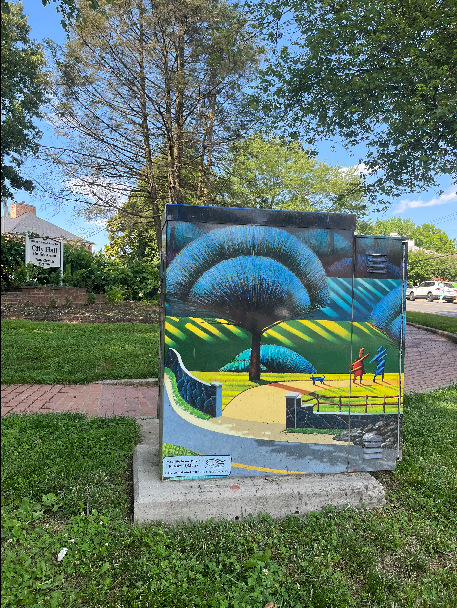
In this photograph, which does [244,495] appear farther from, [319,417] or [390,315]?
[390,315]

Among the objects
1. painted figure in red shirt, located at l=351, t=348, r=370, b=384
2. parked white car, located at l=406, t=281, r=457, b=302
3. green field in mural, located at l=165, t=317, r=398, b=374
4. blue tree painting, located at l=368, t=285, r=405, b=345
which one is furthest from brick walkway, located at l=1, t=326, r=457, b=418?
parked white car, located at l=406, t=281, r=457, b=302

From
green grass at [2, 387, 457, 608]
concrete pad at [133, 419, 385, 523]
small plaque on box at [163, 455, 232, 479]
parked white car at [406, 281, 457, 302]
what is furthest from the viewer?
parked white car at [406, 281, 457, 302]

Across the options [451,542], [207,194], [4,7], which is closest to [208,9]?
[207,194]

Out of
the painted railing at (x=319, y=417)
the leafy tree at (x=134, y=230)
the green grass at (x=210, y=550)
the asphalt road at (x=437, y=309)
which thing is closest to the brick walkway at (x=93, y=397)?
the green grass at (x=210, y=550)

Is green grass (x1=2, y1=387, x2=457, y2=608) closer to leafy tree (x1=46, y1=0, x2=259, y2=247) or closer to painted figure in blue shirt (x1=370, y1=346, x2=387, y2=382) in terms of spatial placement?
painted figure in blue shirt (x1=370, y1=346, x2=387, y2=382)

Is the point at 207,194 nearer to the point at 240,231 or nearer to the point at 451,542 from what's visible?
the point at 240,231

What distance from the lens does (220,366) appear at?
7.98 feet

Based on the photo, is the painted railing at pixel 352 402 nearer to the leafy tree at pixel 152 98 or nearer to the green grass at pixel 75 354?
the green grass at pixel 75 354

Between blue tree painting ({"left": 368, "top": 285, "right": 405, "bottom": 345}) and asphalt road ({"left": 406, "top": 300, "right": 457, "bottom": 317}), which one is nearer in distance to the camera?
blue tree painting ({"left": 368, "top": 285, "right": 405, "bottom": 345})

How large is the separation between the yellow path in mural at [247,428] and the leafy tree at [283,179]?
7.89 m

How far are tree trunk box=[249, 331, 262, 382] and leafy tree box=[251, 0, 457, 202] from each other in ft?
19.1

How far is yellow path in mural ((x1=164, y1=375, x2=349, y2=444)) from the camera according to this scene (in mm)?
2398

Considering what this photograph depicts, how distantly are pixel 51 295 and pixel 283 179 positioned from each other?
1282 cm

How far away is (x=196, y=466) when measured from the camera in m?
2.44
